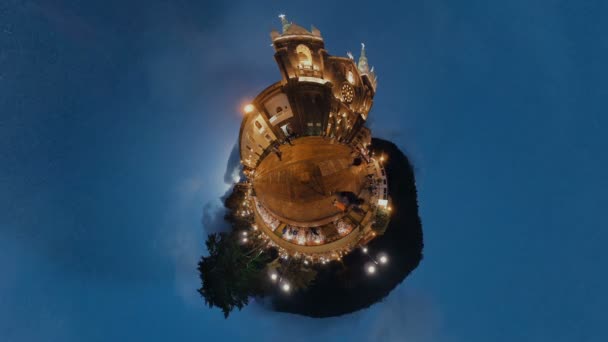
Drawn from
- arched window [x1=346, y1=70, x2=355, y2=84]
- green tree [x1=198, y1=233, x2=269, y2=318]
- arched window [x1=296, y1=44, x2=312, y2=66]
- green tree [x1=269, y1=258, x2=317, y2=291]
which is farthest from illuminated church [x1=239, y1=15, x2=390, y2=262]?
green tree [x1=198, y1=233, x2=269, y2=318]

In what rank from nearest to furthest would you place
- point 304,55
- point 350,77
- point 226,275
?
point 226,275 < point 304,55 < point 350,77

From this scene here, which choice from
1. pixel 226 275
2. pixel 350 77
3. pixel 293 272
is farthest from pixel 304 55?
pixel 226 275

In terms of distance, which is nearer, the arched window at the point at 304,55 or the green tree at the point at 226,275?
the green tree at the point at 226,275

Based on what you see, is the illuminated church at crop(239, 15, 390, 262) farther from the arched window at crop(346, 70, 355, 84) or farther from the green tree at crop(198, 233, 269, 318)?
the green tree at crop(198, 233, 269, 318)

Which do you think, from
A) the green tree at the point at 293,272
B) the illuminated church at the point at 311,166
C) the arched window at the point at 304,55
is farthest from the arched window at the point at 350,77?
the green tree at the point at 293,272

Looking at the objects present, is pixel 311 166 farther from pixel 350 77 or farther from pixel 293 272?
pixel 350 77

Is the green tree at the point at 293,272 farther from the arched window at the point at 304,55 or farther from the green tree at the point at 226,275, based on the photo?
the arched window at the point at 304,55

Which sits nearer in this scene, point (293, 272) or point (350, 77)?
point (293, 272)

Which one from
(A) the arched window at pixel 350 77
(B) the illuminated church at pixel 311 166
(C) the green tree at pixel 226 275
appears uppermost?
(A) the arched window at pixel 350 77
